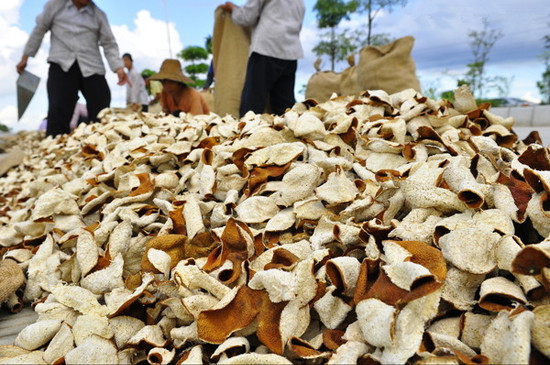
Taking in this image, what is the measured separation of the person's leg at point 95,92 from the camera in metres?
3.08

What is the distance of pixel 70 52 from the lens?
2.92 metres

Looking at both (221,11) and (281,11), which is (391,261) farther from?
(221,11)

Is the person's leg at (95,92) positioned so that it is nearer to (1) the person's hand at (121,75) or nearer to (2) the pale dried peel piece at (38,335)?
(1) the person's hand at (121,75)

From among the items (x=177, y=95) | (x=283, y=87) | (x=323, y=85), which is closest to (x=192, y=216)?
(x=283, y=87)

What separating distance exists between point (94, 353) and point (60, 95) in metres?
2.73

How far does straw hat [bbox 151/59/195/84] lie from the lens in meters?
2.98

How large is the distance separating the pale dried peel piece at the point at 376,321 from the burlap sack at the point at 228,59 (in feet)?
7.64

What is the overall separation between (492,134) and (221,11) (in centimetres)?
187

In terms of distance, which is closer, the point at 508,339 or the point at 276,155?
the point at 508,339

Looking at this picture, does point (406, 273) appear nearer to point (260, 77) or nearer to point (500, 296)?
point (500, 296)

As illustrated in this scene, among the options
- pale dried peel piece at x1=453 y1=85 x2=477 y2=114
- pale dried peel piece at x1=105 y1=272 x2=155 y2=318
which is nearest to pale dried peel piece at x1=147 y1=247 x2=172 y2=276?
pale dried peel piece at x1=105 y1=272 x2=155 y2=318

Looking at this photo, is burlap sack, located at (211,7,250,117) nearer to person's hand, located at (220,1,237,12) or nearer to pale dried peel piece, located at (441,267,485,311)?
person's hand, located at (220,1,237,12)

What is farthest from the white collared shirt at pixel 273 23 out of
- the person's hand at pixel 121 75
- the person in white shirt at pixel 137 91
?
the person in white shirt at pixel 137 91

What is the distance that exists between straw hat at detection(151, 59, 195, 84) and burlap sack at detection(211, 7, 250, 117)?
328 mm
